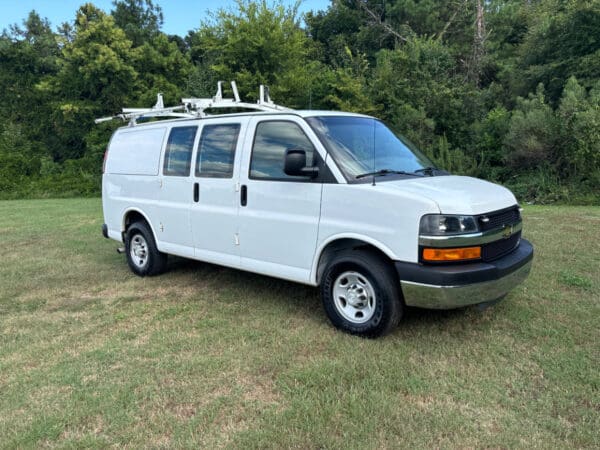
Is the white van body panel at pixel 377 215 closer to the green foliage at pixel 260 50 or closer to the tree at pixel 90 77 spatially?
the green foliage at pixel 260 50

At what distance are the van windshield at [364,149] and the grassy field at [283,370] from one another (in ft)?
4.85

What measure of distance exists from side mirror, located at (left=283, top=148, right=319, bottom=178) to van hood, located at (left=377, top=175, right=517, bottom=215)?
0.66 metres

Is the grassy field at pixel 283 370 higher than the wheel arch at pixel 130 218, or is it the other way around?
the wheel arch at pixel 130 218

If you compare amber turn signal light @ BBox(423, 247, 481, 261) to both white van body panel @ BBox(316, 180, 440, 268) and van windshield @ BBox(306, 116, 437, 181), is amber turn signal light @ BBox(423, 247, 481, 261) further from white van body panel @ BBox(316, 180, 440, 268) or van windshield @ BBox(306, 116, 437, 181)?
van windshield @ BBox(306, 116, 437, 181)

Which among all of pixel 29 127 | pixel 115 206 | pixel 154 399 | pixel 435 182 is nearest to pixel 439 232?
pixel 435 182

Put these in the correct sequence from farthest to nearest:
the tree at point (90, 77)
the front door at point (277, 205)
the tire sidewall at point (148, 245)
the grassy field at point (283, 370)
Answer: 1. the tree at point (90, 77)
2. the tire sidewall at point (148, 245)
3. the front door at point (277, 205)
4. the grassy field at point (283, 370)

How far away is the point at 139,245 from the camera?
6461 millimetres

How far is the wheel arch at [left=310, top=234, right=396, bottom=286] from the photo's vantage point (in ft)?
12.8

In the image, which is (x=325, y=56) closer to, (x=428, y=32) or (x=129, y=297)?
(x=428, y=32)

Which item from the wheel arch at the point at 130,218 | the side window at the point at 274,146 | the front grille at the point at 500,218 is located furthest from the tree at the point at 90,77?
the front grille at the point at 500,218

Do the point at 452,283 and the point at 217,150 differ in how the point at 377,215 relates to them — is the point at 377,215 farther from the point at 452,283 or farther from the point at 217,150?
the point at 217,150

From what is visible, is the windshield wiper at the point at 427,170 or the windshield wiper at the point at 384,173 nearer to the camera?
the windshield wiper at the point at 384,173

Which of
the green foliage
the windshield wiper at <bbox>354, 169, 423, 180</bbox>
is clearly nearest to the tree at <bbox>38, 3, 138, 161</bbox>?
the green foliage

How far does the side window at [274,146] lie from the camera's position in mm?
4473
